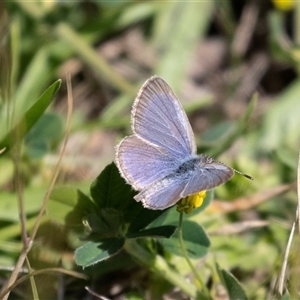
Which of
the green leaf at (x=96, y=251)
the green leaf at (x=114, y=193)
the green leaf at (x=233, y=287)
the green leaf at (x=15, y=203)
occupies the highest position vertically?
the green leaf at (x=114, y=193)

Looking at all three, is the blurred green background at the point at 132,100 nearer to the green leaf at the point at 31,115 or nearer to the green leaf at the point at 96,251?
the green leaf at the point at 31,115

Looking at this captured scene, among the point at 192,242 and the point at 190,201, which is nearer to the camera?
the point at 190,201

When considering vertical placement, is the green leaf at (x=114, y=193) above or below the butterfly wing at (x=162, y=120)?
below

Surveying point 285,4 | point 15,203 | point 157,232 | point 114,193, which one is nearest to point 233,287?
point 157,232

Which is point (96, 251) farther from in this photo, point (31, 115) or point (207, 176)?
point (31, 115)

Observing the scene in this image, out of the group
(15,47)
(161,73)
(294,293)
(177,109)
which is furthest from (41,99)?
(161,73)

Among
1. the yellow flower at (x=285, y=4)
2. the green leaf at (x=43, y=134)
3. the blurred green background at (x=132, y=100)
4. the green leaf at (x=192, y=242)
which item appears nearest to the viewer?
the green leaf at (x=192, y=242)

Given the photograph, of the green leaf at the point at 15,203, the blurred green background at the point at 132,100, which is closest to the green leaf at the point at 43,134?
the blurred green background at the point at 132,100

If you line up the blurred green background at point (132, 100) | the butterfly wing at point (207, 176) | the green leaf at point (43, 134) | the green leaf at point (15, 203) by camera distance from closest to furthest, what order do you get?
1. the butterfly wing at point (207, 176)
2. the blurred green background at point (132, 100)
3. the green leaf at point (15, 203)
4. the green leaf at point (43, 134)
